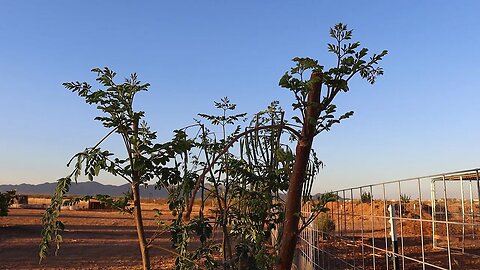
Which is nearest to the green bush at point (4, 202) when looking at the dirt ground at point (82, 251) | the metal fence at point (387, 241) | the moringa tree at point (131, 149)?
the dirt ground at point (82, 251)

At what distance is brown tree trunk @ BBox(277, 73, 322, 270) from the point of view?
2268 millimetres

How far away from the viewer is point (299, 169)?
2291 millimetres

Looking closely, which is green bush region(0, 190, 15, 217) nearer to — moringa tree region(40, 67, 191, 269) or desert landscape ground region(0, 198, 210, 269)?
desert landscape ground region(0, 198, 210, 269)

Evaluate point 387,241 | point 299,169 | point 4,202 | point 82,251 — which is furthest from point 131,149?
point 4,202

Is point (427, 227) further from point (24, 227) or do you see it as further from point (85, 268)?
point (24, 227)

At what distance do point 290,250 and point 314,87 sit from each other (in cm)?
73

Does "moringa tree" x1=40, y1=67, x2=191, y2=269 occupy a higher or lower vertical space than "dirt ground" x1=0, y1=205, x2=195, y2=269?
higher

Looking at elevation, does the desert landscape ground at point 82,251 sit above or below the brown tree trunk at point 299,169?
below

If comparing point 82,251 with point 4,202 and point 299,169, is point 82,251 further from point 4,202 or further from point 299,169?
point 299,169

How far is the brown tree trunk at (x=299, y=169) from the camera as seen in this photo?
7.44 feet

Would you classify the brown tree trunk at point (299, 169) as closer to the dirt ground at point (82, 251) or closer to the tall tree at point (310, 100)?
the tall tree at point (310, 100)

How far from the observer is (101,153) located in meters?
2.89

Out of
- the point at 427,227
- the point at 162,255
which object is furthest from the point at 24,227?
the point at 427,227

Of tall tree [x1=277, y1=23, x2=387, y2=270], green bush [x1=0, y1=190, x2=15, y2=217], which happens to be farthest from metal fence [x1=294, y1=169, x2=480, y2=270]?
green bush [x1=0, y1=190, x2=15, y2=217]
